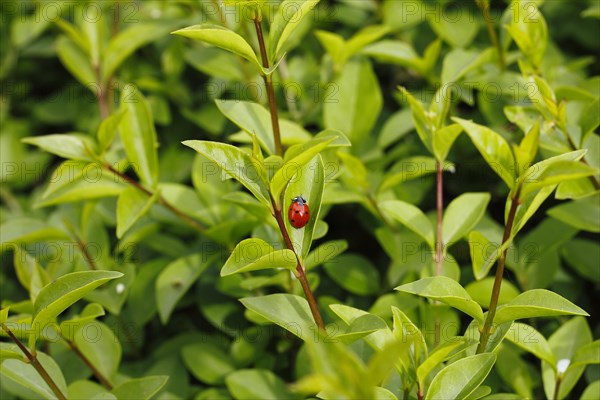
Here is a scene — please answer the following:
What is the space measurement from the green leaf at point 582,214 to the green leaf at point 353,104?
55cm

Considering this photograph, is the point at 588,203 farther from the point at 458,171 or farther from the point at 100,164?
the point at 100,164

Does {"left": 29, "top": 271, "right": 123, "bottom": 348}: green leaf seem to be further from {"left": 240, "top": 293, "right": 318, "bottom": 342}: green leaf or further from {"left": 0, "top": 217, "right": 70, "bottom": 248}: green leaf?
{"left": 0, "top": 217, "right": 70, "bottom": 248}: green leaf

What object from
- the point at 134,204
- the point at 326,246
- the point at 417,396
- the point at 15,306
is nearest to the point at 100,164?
the point at 134,204

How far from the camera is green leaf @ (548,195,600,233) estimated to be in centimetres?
153

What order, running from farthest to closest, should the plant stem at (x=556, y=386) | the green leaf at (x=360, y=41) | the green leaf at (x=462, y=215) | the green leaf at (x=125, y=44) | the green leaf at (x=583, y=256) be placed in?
1. the green leaf at (x=125, y=44)
2. the green leaf at (x=360, y=41)
3. the green leaf at (x=583, y=256)
4. the green leaf at (x=462, y=215)
5. the plant stem at (x=556, y=386)

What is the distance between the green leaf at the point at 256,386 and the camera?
1.52m

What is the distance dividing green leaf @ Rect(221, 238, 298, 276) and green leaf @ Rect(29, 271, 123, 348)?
0.20 m

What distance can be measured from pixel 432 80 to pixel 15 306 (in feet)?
4.01

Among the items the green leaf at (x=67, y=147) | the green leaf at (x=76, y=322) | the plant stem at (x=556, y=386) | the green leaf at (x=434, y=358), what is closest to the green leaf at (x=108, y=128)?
the green leaf at (x=67, y=147)

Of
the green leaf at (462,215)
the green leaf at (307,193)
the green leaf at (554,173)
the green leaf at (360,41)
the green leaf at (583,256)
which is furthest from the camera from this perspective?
the green leaf at (360,41)

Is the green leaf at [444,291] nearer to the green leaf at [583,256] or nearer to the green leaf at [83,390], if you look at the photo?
the green leaf at [583,256]

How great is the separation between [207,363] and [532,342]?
29.7 inches

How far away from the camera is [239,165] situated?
1253 millimetres

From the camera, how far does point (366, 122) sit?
1896 millimetres
